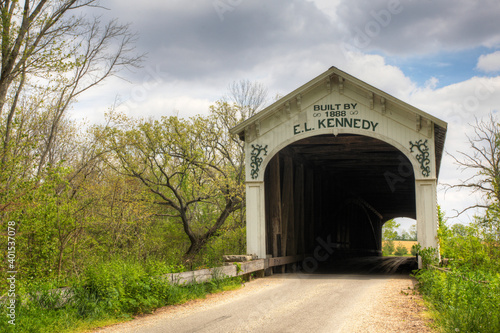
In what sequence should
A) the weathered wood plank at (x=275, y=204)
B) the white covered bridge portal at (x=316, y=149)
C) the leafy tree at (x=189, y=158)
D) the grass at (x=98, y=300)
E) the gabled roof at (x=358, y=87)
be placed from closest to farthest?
the grass at (x=98, y=300) < the gabled roof at (x=358, y=87) < the white covered bridge portal at (x=316, y=149) < the weathered wood plank at (x=275, y=204) < the leafy tree at (x=189, y=158)

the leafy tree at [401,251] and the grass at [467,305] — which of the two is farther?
the leafy tree at [401,251]

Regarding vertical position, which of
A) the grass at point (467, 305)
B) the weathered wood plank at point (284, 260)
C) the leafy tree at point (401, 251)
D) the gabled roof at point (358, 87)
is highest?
the gabled roof at point (358, 87)

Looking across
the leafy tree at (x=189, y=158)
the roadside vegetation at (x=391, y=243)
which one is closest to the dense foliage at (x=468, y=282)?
the leafy tree at (x=189, y=158)

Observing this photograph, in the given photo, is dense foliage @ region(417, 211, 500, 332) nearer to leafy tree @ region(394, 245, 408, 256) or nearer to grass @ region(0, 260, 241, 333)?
grass @ region(0, 260, 241, 333)

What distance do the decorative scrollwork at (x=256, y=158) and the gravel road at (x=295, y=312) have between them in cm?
425

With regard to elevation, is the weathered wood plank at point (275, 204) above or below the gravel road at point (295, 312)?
above

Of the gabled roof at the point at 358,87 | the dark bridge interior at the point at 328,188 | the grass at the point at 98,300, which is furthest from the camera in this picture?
the dark bridge interior at the point at 328,188

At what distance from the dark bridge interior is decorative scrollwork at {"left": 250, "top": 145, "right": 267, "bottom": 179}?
121 centimetres

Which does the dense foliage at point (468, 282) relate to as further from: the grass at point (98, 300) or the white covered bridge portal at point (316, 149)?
the grass at point (98, 300)

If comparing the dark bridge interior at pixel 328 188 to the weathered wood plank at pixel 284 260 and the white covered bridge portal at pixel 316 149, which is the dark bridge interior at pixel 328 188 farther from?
the weathered wood plank at pixel 284 260

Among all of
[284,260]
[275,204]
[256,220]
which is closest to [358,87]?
[275,204]

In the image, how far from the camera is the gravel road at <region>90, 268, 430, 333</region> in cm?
630

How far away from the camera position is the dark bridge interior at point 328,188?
15.4 meters

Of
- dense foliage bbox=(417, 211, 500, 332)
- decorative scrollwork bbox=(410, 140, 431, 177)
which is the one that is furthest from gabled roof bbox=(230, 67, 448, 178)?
dense foliage bbox=(417, 211, 500, 332)
